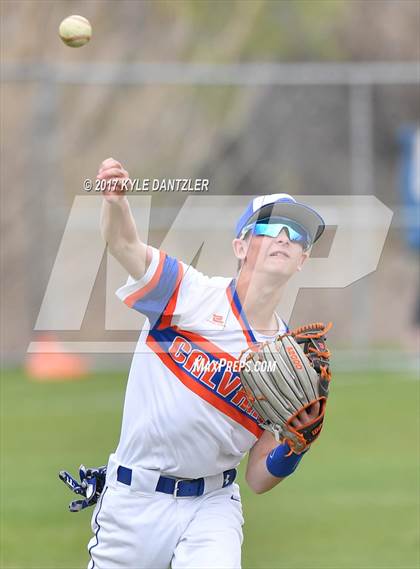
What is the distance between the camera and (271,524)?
24.4 ft

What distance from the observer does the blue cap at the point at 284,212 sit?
473 cm

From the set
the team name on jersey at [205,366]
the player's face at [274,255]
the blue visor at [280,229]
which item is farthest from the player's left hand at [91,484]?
the blue visor at [280,229]

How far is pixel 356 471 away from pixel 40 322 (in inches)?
241

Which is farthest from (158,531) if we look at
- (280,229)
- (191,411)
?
(280,229)

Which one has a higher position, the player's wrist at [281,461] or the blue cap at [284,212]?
the blue cap at [284,212]

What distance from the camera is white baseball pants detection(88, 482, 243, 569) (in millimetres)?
4402

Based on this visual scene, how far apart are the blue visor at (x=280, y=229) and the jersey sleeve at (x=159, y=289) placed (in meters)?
0.32

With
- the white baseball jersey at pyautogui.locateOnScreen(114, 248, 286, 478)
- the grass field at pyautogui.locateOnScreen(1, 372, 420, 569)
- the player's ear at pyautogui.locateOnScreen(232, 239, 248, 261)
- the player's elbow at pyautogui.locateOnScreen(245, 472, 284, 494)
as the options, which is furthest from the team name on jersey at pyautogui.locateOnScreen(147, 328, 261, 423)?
the grass field at pyautogui.locateOnScreen(1, 372, 420, 569)

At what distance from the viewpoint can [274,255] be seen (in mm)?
4582

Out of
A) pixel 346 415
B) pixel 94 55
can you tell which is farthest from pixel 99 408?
pixel 94 55

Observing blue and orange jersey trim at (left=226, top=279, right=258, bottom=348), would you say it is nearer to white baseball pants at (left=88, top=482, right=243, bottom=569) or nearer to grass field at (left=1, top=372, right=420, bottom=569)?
white baseball pants at (left=88, top=482, right=243, bottom=569)

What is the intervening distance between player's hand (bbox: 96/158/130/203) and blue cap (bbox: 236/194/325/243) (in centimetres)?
79

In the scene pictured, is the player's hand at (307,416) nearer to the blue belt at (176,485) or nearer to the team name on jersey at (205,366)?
the team name on jersey at (205,366)

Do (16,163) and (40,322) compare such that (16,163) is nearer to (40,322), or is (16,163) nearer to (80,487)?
(40,322)
